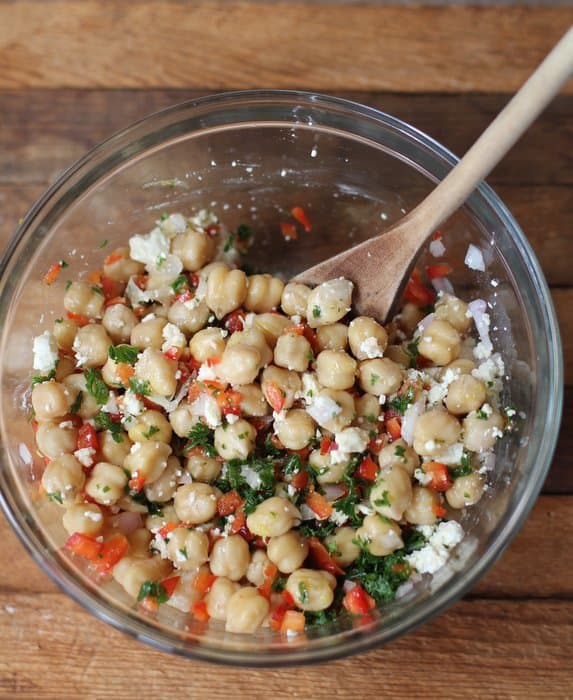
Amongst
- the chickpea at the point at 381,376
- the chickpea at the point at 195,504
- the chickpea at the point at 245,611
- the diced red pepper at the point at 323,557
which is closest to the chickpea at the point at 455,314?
the chickpea at the point at 381,376

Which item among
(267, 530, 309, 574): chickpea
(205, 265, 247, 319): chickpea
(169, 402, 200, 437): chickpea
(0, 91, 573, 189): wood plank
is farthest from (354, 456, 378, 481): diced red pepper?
(0, 91, 573, 189): wood plank

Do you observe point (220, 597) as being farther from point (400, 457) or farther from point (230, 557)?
point (400, 457)

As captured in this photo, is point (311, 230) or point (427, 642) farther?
point (311, 230)

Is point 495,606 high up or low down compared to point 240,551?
down

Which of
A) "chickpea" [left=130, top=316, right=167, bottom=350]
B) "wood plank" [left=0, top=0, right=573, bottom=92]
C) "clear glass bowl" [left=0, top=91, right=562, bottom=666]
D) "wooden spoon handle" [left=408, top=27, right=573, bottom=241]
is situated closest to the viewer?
"wooden spoon handle" [left=408, top=27, right=573, bottom=241]

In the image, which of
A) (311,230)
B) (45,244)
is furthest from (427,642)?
(45,244)

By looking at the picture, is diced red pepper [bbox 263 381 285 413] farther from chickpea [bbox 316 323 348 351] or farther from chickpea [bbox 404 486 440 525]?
chickpea [bbox 404 486 440 525]

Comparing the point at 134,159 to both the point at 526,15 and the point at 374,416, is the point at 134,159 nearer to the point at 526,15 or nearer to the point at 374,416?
the point at 374,416
